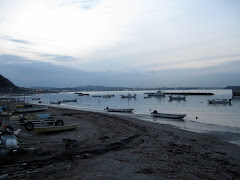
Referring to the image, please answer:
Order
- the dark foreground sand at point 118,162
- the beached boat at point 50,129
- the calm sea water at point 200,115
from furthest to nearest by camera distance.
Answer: the calm sea water at point 200,115 → the beached boat at point 50,129 → the dark foreground sand at point 118,162

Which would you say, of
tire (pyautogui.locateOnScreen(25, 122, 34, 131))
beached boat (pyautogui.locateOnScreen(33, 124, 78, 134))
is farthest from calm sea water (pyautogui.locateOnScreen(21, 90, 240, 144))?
tire (pyautogui.locateOnScreen(25, 122, 34, 131))

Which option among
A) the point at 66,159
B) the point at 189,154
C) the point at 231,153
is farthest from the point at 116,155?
the point at 231,153

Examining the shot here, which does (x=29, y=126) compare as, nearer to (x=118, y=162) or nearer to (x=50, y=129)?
(x=50, y=129)

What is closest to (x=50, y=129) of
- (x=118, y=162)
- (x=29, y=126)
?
(x=29, y=126)

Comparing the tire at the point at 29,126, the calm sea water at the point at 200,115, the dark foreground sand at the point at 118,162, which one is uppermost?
the tire at the point at 29,126

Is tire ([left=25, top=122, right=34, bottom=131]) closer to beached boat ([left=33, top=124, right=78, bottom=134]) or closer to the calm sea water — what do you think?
beached boat ([left=33, top=124, right=78, bottom=134])

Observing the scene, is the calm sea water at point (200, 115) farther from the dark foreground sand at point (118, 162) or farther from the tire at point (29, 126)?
the tire at point (29, 126)

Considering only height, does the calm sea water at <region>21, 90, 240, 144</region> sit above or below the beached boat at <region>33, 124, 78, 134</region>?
below

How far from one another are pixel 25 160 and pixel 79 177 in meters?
3.49

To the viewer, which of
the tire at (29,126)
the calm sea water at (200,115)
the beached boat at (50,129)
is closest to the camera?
the beached boat at (50,129)

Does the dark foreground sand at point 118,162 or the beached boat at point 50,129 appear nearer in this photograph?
the dark foreground sand at point 118,162

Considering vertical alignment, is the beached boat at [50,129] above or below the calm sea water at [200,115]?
above

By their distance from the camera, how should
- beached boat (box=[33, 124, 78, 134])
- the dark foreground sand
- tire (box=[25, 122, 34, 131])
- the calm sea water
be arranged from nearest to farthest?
the dark foreground sand, beached boat (box=[33, 124, 78, 134]), tire (box=[25, 122, 34, 131]), the calm sea water

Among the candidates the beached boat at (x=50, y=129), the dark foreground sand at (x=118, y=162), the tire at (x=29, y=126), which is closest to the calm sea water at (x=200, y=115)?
the dark foreground sand at (x=118, y=162)
